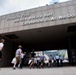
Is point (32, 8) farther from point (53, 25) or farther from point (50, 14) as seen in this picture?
point (53, 25)

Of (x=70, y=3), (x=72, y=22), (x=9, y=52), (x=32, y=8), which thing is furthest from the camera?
(x=9, y=52)

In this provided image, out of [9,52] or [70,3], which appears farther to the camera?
[9,52]

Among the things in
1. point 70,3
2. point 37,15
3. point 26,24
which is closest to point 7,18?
point 26,24

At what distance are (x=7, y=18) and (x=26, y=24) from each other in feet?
8.77

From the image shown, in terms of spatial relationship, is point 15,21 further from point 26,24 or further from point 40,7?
point 40,7

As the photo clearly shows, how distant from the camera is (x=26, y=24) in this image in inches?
463

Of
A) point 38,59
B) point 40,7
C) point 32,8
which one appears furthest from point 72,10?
point 38,59

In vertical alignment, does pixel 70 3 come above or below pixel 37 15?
above

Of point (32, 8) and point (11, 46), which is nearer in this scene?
point (32, 8)

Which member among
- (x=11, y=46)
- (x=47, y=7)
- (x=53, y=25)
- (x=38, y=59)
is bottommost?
(x=38, y=59)

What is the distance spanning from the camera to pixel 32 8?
12242mm

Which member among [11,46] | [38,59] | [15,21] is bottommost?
[38,59]

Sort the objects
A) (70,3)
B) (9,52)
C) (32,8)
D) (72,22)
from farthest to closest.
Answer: (9,52)
(32,8)
(70,3)
(72,22)

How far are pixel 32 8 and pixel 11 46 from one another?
7755 mm
